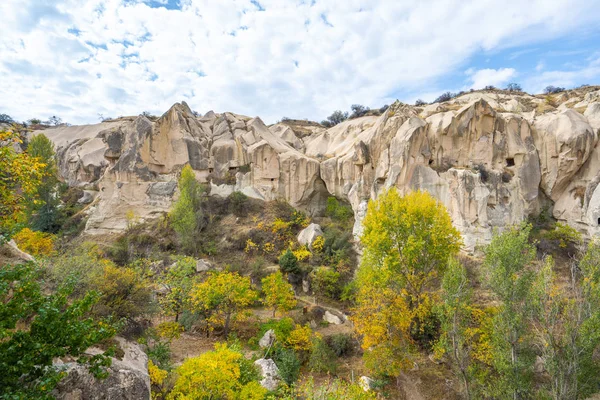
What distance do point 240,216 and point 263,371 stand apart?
742 inches

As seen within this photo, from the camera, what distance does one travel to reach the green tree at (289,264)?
68.0ft

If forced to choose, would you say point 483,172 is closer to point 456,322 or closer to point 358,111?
point 456,322

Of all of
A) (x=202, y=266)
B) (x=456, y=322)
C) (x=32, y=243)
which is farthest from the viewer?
(x=202, y=266)

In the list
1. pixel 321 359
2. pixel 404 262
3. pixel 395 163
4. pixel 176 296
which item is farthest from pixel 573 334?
pixel 176 296

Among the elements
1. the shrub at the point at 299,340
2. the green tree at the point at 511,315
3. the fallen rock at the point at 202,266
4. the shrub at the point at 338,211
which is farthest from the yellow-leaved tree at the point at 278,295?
the shrub at the point at 338,211

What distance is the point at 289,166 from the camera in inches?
1188

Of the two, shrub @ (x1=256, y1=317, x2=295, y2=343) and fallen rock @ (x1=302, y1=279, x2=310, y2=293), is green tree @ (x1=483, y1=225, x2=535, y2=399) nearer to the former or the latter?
shrub @ (x1=256, y1=317, x2=295, y2=343)

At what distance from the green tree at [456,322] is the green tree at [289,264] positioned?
38.9 ft

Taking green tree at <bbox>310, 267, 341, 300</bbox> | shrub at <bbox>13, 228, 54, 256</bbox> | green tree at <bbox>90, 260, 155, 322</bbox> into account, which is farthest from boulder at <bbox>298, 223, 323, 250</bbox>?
shrub at <bbox>13, 228, 54, 256</bbox>

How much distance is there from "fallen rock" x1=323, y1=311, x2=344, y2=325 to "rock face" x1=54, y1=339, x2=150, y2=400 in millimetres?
12729

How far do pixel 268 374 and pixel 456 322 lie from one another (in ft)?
22.0

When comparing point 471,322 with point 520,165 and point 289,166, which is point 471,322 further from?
point 289,166

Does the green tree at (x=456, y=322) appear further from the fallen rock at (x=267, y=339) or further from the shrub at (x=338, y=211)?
the shrub at (x=338, y=211)

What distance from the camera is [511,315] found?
9.06 m
